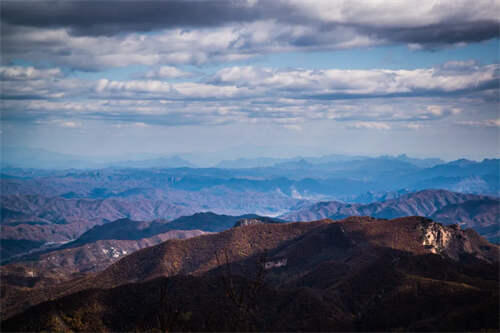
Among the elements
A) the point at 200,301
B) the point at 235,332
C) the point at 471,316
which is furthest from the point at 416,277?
the point at 235,332

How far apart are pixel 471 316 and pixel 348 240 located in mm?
105097

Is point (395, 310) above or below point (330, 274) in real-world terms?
above

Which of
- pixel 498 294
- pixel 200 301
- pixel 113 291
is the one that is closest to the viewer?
pixel 498 294

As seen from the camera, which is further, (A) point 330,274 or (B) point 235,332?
(A) point 330,274

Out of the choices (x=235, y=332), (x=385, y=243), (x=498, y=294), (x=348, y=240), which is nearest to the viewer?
Result: (x=235, y=332)

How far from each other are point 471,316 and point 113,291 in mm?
79302

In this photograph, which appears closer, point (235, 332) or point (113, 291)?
point (235, 332)

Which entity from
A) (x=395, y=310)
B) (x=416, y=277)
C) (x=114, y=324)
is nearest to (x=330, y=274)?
(x=416, y=277)

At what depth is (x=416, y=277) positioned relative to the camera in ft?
370

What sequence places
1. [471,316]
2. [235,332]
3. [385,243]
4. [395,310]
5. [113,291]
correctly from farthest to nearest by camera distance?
1. [385,243]
2. [113,291]
3. [395,310]
4. [471,316]
5. [235,332]

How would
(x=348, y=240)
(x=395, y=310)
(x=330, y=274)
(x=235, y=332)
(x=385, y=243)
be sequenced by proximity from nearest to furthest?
(x=235, y=332)
(x=395, y=310)
(x=330, y=274)
(x=385, y=243)
(x=348, y=240)

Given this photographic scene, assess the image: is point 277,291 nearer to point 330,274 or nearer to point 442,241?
point 330,274

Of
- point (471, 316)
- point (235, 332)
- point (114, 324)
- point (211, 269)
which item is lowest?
point (211, 269)

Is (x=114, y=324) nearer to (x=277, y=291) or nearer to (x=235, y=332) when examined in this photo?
(x=277, y=291)
